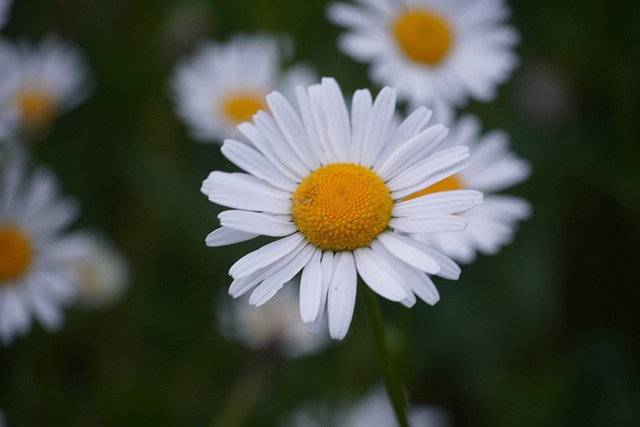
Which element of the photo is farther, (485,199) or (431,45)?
(431,45)

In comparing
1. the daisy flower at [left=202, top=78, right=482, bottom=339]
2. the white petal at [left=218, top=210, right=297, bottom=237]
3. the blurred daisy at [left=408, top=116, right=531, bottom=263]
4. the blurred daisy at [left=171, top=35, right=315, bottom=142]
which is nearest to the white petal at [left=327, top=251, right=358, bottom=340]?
the daisy flower at [left=202, top=78, right=482, bottom=339]

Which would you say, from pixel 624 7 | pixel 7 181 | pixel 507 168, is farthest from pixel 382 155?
pixel 624 7

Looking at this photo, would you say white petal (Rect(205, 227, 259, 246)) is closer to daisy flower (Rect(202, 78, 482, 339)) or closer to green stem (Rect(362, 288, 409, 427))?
daisy flower (Rect(202, 78, 482, 339))

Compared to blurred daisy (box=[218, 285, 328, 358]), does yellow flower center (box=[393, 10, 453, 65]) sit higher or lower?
higher

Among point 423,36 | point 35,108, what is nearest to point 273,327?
point 423,36

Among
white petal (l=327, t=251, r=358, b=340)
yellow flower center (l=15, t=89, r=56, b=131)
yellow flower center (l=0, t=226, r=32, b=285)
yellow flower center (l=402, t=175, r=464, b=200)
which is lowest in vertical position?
white petal (l=327, t=251, r=358, b=340)

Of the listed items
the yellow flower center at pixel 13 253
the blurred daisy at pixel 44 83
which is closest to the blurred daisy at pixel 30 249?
the yellow flower center at pixel 13 253

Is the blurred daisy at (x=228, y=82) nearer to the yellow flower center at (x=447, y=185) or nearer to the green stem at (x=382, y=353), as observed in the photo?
the yellow flower center at (x=447, y=185)

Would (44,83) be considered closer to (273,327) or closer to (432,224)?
(273,327)
